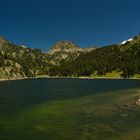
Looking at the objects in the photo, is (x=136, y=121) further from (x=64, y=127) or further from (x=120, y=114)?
(x=64, y=127)

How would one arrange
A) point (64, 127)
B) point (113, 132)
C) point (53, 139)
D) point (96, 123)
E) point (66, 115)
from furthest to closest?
point (66, 115) < point (96, 123) < point (64, 127) < point (113, 132) < point (53, 139)

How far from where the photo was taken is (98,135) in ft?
135

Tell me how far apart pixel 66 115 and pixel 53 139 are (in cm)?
1965

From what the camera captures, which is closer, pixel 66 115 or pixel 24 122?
pixel 24 122

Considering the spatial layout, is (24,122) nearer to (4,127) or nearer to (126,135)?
(4,127)

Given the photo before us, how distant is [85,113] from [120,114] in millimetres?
7168

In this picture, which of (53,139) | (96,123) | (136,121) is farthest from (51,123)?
(136,121)

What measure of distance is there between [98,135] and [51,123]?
1178cm

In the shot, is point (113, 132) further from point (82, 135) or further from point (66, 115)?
point (66, 115)

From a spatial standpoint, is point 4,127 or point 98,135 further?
point 4,127

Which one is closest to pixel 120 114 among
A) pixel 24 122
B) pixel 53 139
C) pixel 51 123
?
pixel 51 123

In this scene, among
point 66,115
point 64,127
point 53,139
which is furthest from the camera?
point 66,115

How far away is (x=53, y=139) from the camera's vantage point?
39.5 m

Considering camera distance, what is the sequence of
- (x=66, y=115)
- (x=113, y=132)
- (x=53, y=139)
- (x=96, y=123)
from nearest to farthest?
1. (x=53, y=139)
2. (x=113, y=132)
3. (x=96, y=123)
4. (x=66, y=115)
